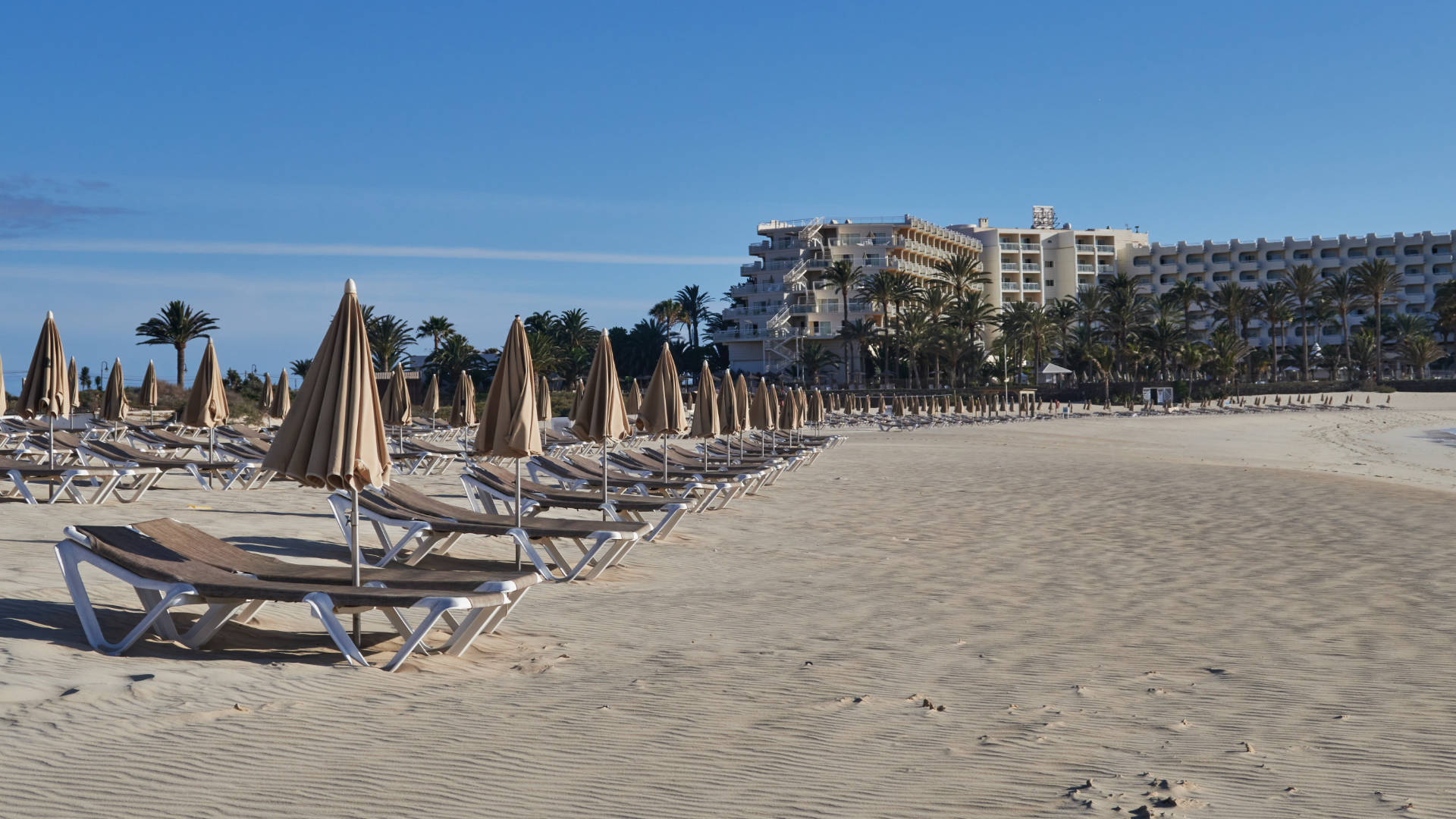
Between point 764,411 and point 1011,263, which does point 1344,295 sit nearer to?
point 1011,263

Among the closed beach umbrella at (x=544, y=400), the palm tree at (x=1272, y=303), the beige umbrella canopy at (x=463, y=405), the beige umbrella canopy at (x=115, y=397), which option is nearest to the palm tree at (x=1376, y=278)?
the palm tree at (x=1272, y=303)

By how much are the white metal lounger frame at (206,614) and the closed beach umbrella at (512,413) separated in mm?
2452

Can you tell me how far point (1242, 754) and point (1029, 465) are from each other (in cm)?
1501

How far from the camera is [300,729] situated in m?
4.02

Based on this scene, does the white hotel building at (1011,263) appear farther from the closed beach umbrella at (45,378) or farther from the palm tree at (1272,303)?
the closed beach umbrella at (45,378)

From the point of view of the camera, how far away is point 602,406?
9.79 metres

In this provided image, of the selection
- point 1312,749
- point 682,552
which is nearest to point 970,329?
point 682,552

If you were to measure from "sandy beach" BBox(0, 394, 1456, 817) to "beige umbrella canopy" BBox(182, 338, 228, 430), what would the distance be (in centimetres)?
450

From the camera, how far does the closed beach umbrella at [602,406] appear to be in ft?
31.9

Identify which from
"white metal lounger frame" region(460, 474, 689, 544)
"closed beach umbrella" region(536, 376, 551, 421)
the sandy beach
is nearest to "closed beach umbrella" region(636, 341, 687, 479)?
"white metal lounger frame" region(460, 474, 689, 544)

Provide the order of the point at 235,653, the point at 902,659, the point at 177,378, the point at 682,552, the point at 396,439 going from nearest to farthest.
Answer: the point at 235,653 → the point at 902,659 → the point at 682,552 → the point at 396,439 → the point at 177,378

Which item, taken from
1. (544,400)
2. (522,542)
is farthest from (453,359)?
(522,542)

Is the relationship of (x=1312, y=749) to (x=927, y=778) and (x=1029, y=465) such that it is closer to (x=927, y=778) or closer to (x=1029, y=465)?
(x=927, y=778)

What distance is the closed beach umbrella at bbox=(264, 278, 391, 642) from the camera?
5129mm
